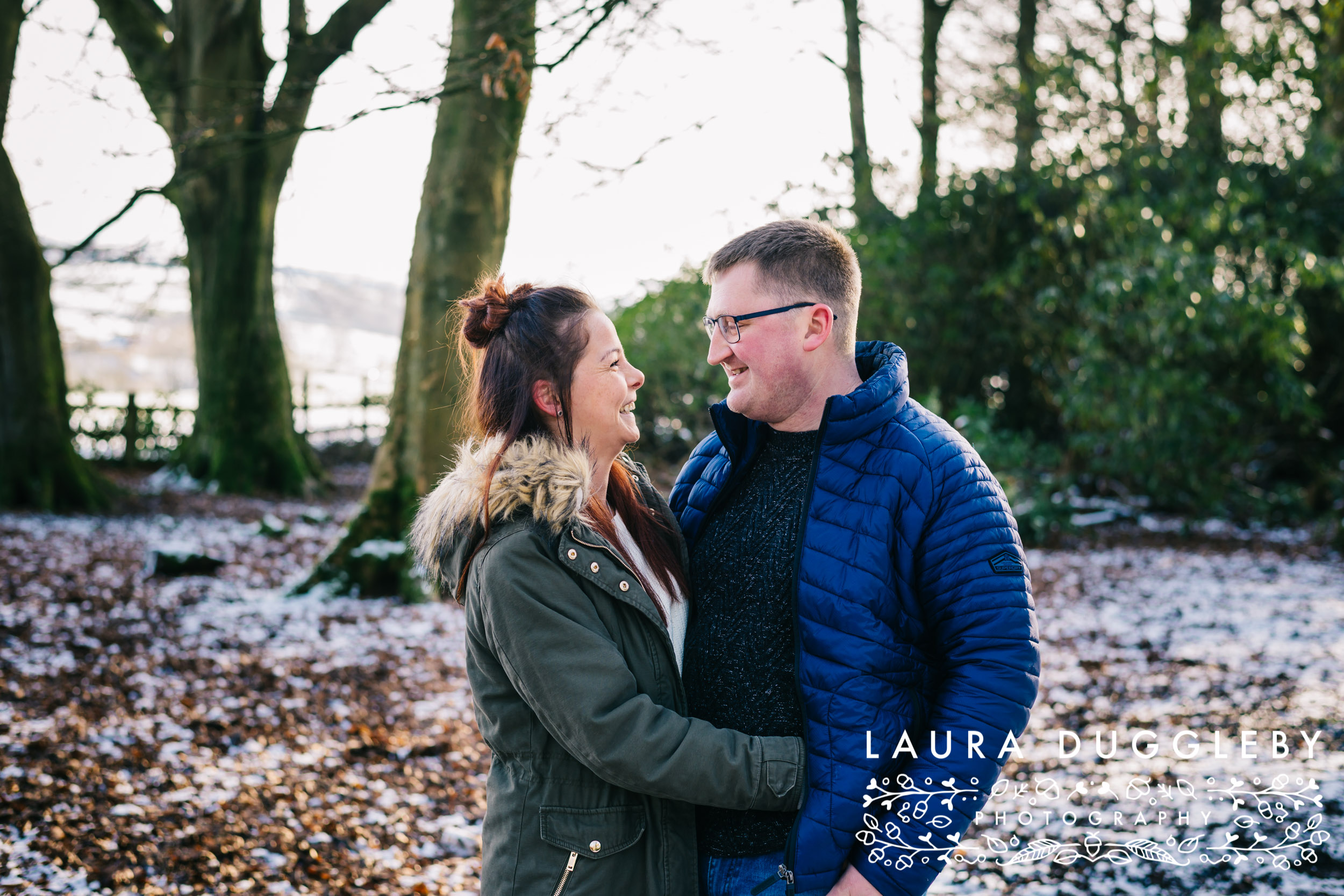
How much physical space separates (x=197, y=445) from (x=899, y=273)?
10.7 metres

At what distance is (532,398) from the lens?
1.99 m

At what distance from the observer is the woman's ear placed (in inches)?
78.5

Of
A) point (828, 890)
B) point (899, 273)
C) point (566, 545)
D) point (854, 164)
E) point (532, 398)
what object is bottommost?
point (828, 890)

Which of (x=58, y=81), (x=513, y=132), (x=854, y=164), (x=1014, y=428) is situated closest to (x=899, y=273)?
(x=854, y=164)

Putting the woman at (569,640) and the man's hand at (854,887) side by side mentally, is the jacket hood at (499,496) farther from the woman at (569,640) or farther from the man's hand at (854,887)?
the man's hand at (854,887)

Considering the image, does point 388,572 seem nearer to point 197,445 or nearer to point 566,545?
point 566,545

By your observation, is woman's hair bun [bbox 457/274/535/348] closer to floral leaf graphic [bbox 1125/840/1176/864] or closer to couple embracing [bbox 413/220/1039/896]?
couple embracing [bbox 413/220/1039/896]

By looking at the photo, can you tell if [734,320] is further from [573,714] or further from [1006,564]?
[573,714]

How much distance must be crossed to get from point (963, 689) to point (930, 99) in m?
12.5

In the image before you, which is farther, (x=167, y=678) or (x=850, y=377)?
(x=167, y=678)

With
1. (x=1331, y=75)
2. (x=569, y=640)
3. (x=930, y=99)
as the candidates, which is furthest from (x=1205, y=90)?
(x=569, y=640)

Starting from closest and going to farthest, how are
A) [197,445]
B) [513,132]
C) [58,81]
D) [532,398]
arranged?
[532,398] < [58,81] < [513,132] < [197,445]

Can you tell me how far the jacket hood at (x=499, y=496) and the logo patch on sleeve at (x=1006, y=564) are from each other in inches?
Answer: 29.9

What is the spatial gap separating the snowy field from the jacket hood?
835 millimetres
